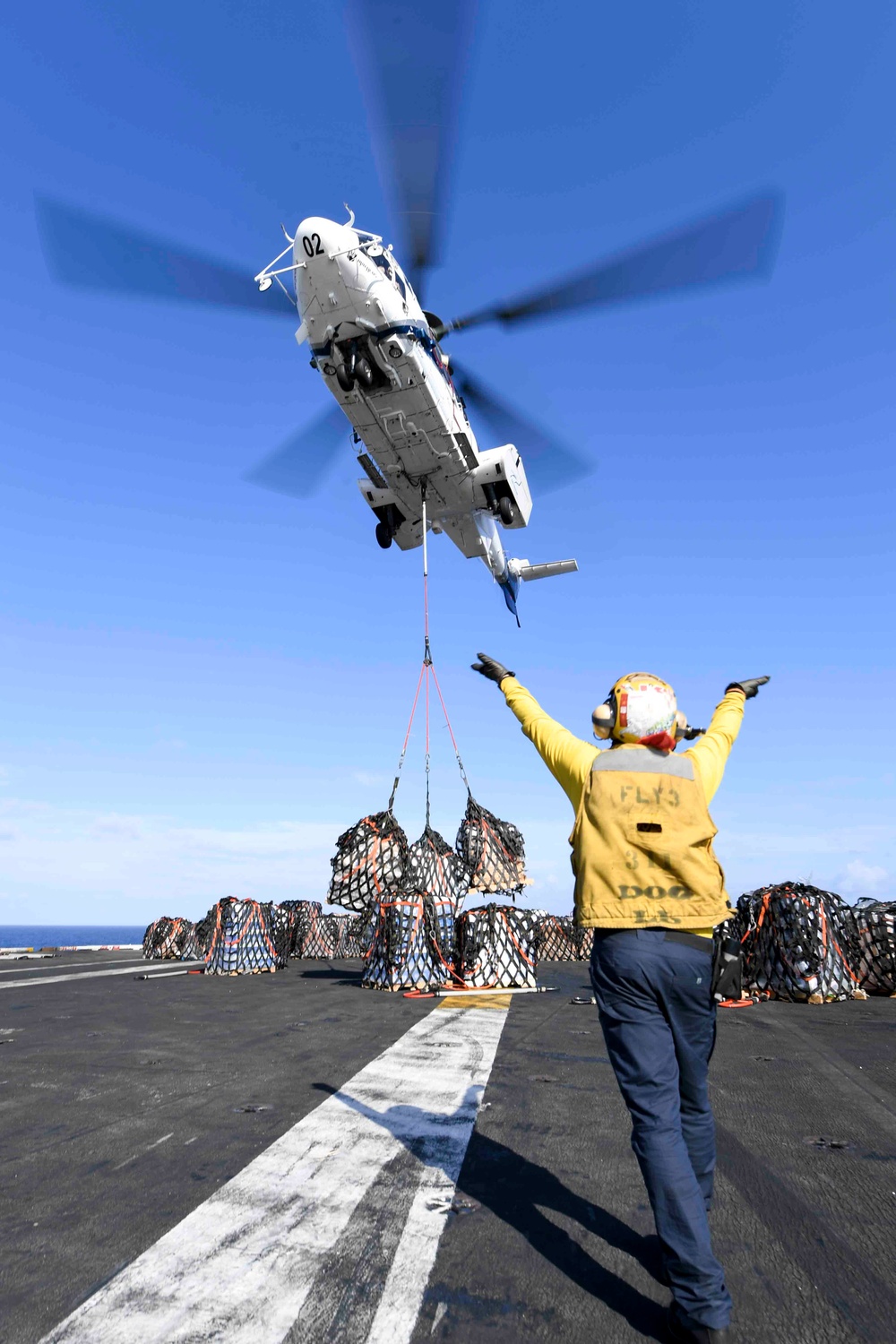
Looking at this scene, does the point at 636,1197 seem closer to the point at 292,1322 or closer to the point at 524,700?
the point at 292,1322

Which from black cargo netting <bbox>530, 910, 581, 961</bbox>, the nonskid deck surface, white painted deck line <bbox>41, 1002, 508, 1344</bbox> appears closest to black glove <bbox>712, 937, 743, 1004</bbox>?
the nonskid deck surface

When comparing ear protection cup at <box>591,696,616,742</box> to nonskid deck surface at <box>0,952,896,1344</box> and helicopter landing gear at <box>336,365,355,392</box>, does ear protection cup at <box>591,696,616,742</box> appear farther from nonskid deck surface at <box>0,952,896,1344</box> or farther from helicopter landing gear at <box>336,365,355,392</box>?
helicopter landing gear at <box>336,365,355,392</box>

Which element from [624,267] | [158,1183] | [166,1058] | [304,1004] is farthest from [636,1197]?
[624,267]

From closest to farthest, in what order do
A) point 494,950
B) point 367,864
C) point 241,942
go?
1. point 494,950
2. point 367,864
3. point 241,942

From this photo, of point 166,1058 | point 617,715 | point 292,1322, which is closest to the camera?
point 292,1322

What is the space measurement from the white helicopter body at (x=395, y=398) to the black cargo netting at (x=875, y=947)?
9.02 m

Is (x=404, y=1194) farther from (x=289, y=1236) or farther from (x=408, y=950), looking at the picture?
(x=408, y=950)

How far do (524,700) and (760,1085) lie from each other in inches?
150

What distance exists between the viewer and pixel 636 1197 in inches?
122

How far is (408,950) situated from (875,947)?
23.9ft

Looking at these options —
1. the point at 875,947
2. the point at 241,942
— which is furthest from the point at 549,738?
the point at 241,942

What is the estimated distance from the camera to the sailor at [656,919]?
92.1 inches

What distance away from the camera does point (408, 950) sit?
408 inches

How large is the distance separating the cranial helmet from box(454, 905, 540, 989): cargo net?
28.3ft
